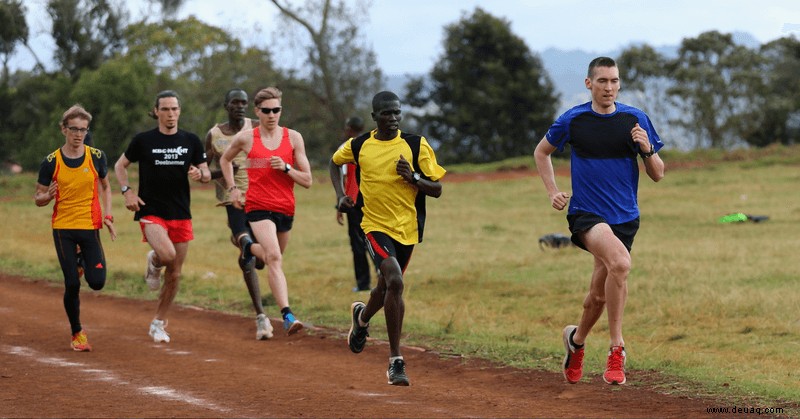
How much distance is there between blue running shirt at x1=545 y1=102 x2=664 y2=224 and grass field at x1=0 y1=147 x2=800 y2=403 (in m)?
1.65

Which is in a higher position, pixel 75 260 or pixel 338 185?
pixel 338 185

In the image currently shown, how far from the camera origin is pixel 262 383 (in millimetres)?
9133

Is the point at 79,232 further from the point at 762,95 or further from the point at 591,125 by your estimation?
the point at 762,95

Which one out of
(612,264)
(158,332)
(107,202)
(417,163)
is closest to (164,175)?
(107,202)

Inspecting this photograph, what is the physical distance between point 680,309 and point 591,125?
637 cm

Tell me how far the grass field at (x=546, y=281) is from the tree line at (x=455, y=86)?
21.5 m

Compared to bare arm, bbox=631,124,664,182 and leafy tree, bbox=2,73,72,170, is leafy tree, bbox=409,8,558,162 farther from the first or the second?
bare arm, bbox=631,124,664,182

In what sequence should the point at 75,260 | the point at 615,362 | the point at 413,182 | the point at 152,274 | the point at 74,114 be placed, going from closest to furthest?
the point at 615,362
the point at 413,182
the point at 74,114
the point at 75,260
the point at 152,274

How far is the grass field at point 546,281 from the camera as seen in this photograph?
1135cm

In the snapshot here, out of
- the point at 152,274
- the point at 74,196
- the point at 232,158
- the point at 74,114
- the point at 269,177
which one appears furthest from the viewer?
the point at 152,274

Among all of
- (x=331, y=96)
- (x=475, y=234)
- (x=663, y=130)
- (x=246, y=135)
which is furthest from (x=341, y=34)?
(x=246, y=135)

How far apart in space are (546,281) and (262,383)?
30.0 ft

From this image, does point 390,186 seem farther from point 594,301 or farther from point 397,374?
point 594,301

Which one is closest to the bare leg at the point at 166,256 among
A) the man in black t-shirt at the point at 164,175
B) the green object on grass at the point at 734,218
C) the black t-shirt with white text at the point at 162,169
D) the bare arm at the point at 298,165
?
the man in black t-shirt at the point at 164,175
